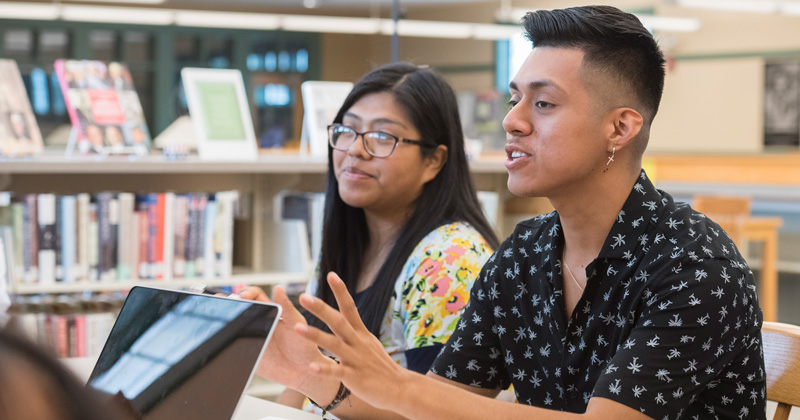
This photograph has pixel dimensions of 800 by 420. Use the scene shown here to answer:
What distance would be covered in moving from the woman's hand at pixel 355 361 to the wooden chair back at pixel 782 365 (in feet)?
2.06

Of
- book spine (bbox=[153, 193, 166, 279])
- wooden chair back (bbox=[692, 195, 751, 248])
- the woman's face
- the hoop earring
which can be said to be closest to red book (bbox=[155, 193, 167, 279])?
book spine (bbox=[153, 193, 166, 279])

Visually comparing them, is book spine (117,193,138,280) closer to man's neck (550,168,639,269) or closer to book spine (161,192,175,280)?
book spine (161,192,175,280)

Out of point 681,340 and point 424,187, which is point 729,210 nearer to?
point 424,187

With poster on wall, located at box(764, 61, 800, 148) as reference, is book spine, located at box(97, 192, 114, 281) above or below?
below

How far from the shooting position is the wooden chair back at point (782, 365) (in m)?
1.35

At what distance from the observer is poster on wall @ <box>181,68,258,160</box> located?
11.3 ft

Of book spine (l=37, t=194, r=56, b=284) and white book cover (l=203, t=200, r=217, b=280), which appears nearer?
book spine (l=37, t=194, r=56, b=284)

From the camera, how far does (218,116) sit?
3543 millimetres

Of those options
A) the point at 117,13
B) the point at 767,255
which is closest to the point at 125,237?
the point at 117,13

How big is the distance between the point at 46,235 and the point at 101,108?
1.92 feet

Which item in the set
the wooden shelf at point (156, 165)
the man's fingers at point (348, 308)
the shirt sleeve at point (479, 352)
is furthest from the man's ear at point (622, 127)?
the wooden shelf at point (156, 165)

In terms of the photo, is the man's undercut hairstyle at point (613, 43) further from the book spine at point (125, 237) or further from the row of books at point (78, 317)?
the row of books at point (78, 317)

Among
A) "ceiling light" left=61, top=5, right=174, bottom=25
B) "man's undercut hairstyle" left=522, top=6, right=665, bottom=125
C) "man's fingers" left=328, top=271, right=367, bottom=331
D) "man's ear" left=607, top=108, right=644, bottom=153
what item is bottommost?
"man's fingers" left=328, top=271, right=367, bottom=331

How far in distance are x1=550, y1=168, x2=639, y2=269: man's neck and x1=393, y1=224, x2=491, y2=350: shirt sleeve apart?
427mm
